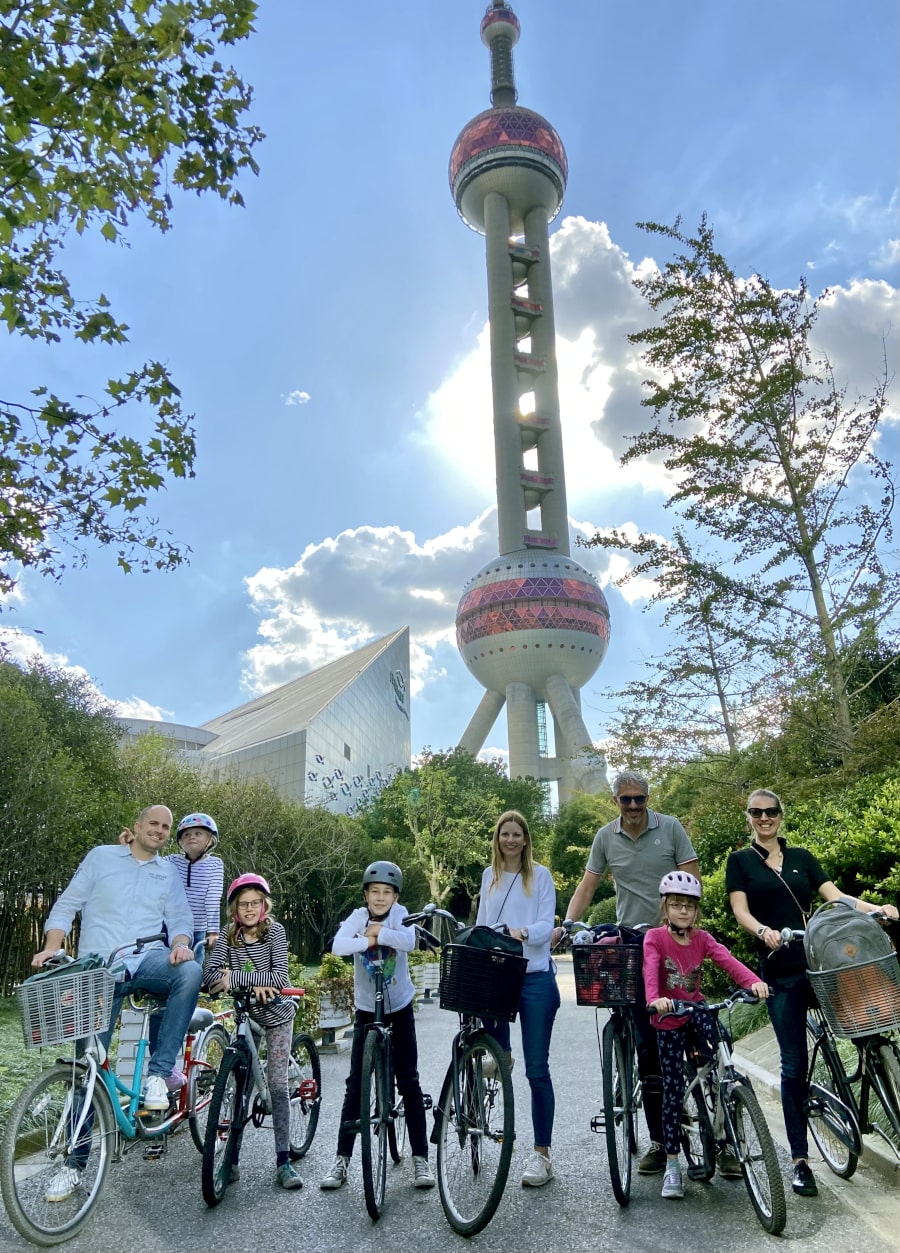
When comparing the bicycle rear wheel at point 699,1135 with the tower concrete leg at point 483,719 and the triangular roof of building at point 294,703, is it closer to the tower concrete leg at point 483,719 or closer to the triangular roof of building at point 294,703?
the triangular roof of building at point 294,703

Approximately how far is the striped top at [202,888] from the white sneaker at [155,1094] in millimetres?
1019

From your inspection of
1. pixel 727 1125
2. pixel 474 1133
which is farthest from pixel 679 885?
pixel 474 1133

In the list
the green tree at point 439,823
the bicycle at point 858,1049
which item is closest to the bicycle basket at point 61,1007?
the bicycle at point 858,1049

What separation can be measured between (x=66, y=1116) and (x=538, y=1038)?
2.04 metres

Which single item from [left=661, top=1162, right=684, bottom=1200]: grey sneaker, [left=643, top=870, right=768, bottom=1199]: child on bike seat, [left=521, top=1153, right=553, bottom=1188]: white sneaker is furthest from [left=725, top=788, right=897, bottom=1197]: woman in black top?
[left=521, top=1153, right=553, bottom=1188]: white sneaker

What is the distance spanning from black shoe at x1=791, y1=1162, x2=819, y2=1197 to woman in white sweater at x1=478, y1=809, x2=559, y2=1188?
109 centimetres

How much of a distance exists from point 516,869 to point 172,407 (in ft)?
13.1

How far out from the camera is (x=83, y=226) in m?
5.64

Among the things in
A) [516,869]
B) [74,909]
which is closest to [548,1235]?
[516,869]

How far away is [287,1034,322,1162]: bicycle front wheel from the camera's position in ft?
14.9

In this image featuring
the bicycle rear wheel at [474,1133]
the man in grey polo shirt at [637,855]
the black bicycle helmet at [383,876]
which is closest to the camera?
the bicycle rear wheel at [474,1133]

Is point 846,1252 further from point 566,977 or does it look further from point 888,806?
point 566,977

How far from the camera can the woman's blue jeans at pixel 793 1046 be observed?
13.2ft

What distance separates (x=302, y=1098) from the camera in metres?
4.63
